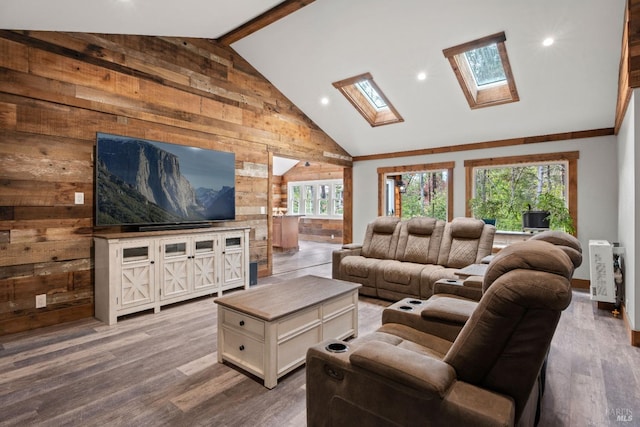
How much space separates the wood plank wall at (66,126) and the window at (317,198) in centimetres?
600

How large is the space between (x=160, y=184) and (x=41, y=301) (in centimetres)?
166

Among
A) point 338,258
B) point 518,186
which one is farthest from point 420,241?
point 518,186

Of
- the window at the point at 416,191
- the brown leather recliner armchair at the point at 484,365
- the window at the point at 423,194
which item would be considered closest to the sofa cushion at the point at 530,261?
the brown leather recliner armchair at the point at 484,365

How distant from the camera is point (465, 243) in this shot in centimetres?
419

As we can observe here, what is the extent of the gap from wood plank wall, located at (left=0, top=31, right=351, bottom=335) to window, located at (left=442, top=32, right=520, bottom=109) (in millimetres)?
3511

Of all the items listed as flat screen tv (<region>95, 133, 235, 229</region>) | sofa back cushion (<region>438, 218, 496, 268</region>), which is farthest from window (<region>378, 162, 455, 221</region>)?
flat screen tv (<region>95, 133, 235, 229</region>)

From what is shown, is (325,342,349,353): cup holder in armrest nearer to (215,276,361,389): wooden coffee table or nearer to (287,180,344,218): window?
(215,276,361,389): wooden coffee table

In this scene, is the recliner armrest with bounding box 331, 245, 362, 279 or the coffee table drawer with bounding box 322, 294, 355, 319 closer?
the coffee table drawer with bounding box 322, 294, 355, 319

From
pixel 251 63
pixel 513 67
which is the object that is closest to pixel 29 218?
pixel 251 63

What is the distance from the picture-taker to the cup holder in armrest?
153 centimetres

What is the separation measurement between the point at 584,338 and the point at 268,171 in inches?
180

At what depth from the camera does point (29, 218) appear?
10.6ft

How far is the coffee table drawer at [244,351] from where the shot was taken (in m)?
2.33

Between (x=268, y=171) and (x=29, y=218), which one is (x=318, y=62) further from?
(x=29, y=218)
